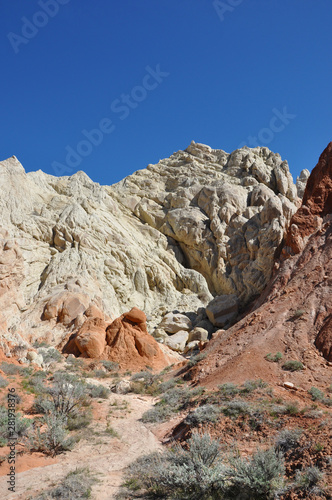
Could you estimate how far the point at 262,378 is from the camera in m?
12.4

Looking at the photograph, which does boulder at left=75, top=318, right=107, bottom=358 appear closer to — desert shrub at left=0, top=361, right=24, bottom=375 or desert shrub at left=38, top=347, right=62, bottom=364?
desert shrub at left=38, top=347, right=62, bottom=364

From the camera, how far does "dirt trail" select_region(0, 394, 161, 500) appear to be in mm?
6727

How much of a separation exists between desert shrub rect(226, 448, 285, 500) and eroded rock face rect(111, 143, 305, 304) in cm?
2921

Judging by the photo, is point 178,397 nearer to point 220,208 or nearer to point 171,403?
point 171,403

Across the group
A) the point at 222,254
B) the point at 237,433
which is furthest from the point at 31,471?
the point at 222,254

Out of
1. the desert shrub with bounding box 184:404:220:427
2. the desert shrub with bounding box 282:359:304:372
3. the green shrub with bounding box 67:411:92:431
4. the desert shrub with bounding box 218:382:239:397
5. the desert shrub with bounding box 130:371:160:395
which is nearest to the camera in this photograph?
the desert shrub with bounding box 184:404:220:427

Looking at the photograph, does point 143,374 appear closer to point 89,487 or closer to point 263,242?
point 89,487

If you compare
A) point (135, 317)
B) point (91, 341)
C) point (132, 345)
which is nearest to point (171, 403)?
point (132, 345)

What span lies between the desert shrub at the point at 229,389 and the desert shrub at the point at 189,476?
3.93 meters

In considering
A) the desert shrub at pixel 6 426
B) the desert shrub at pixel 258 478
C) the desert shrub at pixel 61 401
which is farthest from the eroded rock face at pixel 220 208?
the desert shrub at pixel 258 478

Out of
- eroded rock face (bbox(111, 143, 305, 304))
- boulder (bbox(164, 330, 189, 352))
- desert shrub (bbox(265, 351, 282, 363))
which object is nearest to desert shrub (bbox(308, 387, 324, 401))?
desert shrub (bbox(265, 351, 282, 363))

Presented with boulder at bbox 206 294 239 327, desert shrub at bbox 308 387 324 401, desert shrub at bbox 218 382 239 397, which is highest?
boulder at bbox 206 294 239 327

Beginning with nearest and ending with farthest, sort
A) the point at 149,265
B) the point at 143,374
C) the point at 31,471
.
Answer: the point at 31,471
the point at 143,374
the point at 149,265

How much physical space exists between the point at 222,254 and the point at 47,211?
2100cm
